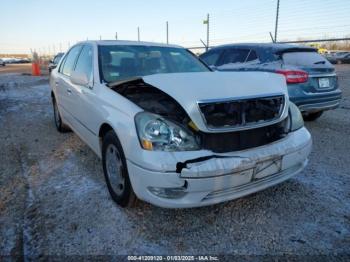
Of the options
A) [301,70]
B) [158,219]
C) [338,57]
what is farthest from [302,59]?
[338,57]

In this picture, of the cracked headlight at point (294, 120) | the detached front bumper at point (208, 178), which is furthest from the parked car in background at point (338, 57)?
the detached front bumper at point (208, 178)

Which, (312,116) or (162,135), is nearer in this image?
(162,135)

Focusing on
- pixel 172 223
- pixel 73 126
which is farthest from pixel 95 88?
pixel 172 223

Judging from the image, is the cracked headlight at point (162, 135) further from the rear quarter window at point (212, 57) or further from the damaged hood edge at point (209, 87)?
the rear quarter window at point (212, 57)

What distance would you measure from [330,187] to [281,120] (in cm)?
107

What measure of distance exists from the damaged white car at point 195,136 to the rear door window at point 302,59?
270 centimetres

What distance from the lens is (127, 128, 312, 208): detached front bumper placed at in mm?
2221

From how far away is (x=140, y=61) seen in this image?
373cm

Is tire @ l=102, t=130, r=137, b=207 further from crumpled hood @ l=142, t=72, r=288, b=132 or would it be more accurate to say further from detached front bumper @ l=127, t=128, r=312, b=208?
crumpled hood @ l=142, t=72, r=288, b=132

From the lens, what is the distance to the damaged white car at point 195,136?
2.26m

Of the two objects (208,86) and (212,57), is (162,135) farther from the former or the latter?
(212,57)

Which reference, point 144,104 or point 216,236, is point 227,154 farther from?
point 144,104

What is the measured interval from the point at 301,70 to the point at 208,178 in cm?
373

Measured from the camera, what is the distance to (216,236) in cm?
242
